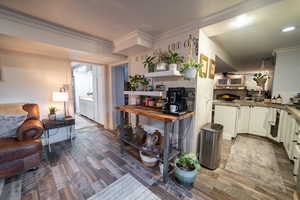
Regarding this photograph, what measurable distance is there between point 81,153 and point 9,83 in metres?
1.93

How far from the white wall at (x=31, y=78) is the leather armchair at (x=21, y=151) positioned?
789 millimetres

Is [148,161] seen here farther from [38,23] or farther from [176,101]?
[38,23]

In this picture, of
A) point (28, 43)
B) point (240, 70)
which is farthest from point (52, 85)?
point (240, 70)

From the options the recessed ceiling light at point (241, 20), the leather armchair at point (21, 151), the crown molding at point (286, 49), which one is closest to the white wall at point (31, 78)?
the leather armchair at point (21, 151)

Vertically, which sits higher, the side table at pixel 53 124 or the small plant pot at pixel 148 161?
the side table at pixel 53 124

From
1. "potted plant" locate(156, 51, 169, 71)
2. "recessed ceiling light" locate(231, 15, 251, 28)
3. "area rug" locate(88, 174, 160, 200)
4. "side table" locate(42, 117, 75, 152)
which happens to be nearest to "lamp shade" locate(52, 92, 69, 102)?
"side table" locate(42, 117, 75, 152)

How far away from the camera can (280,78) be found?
2.87 metres

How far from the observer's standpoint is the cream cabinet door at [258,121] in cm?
298

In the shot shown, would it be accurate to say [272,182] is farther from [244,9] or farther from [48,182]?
[48,182]

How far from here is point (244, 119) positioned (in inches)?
128

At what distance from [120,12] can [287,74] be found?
4.03 metres

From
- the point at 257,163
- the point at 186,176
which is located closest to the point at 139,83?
the point at 186,176

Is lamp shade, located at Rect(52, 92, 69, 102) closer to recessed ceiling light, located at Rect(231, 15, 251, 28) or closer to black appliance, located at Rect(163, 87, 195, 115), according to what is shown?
black appliance, located at Rect(163, 87, 195, 115)

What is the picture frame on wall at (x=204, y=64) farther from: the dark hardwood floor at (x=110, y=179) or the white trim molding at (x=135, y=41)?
the dark hardwood floor at (x=110, y=179)
